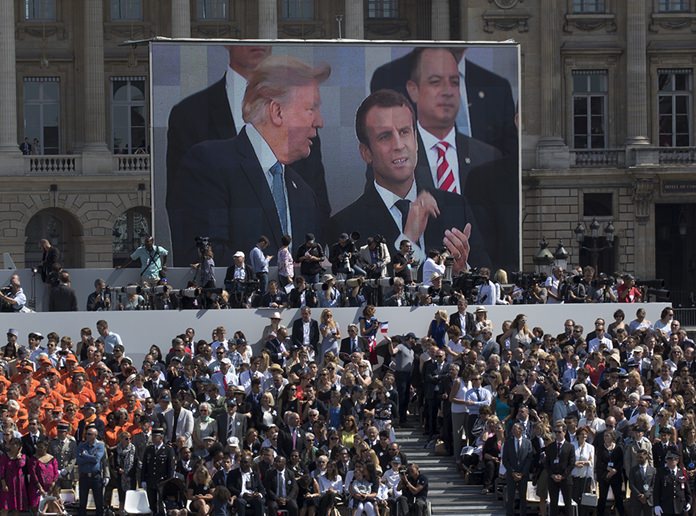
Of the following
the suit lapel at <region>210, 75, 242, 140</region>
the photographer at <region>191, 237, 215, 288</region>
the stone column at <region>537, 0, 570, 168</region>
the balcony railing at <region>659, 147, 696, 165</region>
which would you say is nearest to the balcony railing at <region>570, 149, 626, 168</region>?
the stone column at <region>537, 0, 570, 168</region>

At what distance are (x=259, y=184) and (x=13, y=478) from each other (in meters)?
15.8

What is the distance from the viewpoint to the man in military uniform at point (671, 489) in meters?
41.2

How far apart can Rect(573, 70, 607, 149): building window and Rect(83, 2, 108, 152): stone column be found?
15.2 m

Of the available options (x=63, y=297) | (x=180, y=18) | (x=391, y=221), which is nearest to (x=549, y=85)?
(x=180, y=18)

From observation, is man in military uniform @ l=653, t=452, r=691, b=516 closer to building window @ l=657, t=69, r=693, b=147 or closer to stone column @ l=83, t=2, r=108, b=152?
building window @ l=657, t=69, r=693, b=147

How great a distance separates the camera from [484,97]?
185ft

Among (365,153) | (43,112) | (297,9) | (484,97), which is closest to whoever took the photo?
(365,153)

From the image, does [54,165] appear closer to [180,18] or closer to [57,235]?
[57,235]

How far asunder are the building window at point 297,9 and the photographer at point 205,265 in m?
29.8

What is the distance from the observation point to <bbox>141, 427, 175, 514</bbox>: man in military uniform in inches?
1604

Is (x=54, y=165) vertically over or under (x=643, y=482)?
over

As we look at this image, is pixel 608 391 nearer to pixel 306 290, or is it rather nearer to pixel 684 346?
pixel 684 346

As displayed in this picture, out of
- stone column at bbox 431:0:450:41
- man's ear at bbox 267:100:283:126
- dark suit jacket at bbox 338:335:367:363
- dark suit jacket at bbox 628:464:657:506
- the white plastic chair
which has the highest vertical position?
stone column at bbox 431:0:450:41

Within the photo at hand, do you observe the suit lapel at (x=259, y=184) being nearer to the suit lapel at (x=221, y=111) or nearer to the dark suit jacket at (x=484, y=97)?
the suit lapel at (x=221, y=111)
